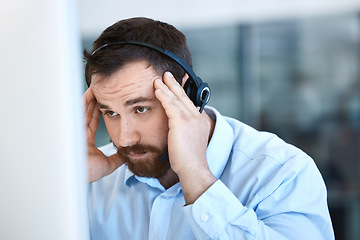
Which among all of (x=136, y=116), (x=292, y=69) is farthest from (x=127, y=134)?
(x=292, y=69)

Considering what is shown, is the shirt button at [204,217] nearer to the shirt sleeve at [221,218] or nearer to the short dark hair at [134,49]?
the shirt sleeve at [221,218]

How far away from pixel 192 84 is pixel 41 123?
2.05 ft

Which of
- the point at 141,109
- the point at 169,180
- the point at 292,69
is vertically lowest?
the point at 292,69

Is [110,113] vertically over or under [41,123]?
under

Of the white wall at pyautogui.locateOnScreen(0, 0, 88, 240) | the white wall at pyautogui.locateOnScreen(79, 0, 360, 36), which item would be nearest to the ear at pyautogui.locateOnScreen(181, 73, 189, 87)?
the white wall at pyautogui.locateOnScreen(0, 0, 88, 240)

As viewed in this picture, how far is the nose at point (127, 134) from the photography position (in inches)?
37.3

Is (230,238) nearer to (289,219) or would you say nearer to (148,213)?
(289,219)

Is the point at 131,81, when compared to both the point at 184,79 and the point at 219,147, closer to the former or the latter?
the point at 184,79

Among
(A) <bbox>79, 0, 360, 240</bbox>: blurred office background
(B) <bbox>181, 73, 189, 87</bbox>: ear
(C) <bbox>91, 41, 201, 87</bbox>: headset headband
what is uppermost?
(C) <bbox>91, 41, 201, 87</bbox>: headset headband

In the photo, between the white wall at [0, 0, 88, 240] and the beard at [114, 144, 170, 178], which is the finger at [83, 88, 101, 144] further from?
the white wall at [0, 0, 88, 240]

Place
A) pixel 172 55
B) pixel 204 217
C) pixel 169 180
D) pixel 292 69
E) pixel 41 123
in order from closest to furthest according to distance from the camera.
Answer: pixel 41 123 < pixel 204 217 < pixel 172 55 < pixel 169 180 < pixel 292 69

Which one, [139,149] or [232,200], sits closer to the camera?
[232,200]

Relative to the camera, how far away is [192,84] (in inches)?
38.0

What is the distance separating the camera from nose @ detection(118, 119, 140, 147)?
0.95 metres
